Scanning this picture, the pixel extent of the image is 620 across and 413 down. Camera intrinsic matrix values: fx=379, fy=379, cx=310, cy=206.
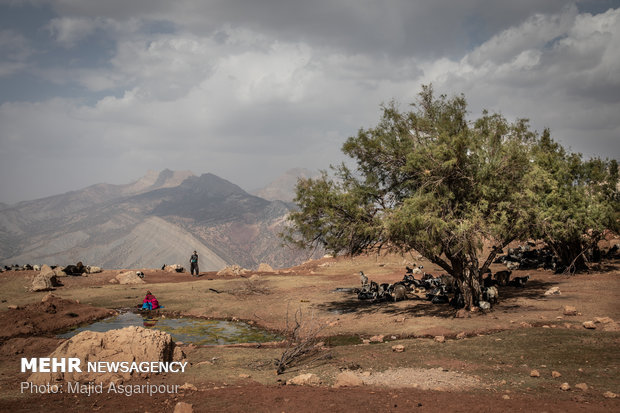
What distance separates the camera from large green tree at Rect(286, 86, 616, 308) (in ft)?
48.1

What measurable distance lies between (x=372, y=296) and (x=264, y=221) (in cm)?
9426

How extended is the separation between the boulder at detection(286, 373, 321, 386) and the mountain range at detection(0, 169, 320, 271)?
3633cm

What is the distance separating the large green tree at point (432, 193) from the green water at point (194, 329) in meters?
4.65

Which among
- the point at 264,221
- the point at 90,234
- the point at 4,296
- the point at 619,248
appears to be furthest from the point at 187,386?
the point at 90,234

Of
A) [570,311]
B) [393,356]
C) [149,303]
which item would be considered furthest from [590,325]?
[149,303]

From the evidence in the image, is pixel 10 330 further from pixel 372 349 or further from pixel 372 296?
pixel 372 296

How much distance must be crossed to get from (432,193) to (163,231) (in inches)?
3148

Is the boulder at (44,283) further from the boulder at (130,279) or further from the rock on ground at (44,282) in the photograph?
the boulder at (130,279)

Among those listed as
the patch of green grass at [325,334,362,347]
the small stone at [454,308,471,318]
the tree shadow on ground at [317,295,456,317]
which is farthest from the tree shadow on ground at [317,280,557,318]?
the patch of green grass at [325,334,362,347]

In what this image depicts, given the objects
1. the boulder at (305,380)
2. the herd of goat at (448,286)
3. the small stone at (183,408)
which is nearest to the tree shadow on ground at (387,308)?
the herd of goat at (448,286)

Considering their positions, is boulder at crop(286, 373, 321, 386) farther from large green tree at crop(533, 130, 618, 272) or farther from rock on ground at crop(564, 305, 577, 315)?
large green tree at crop(533, 130, 618, 272)

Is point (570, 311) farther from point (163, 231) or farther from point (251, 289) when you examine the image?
point (163, 231)

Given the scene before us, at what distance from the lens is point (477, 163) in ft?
50.2

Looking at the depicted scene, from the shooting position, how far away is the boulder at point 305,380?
891 centimetres
